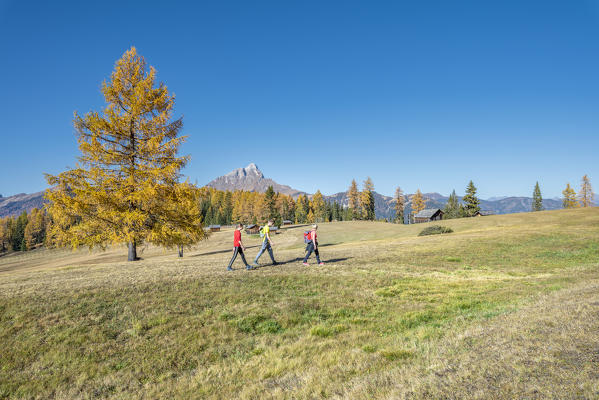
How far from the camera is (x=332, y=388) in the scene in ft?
14.5

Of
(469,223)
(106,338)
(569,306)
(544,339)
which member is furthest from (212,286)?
(469,223)

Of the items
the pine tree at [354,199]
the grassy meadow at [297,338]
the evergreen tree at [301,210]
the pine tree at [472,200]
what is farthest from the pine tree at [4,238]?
the pine tree at [472,200]

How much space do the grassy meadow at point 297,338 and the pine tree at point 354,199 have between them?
91078 millimetres

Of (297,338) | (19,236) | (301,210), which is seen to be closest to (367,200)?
(301,210)

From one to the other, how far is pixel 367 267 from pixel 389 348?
34.6ft

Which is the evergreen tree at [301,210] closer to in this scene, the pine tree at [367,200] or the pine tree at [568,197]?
the pine tree at [367,200]

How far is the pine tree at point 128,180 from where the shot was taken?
64.4 feet

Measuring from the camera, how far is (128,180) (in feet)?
66.6

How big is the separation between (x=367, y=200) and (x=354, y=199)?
15.3 ft

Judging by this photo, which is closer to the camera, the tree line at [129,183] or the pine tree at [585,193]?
the tree line at [129,183]

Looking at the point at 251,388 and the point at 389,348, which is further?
the point at 389,348

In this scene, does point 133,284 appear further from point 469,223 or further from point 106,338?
point 469,223

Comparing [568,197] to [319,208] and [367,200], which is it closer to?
[367,200]

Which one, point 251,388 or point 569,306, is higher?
point 569,306
